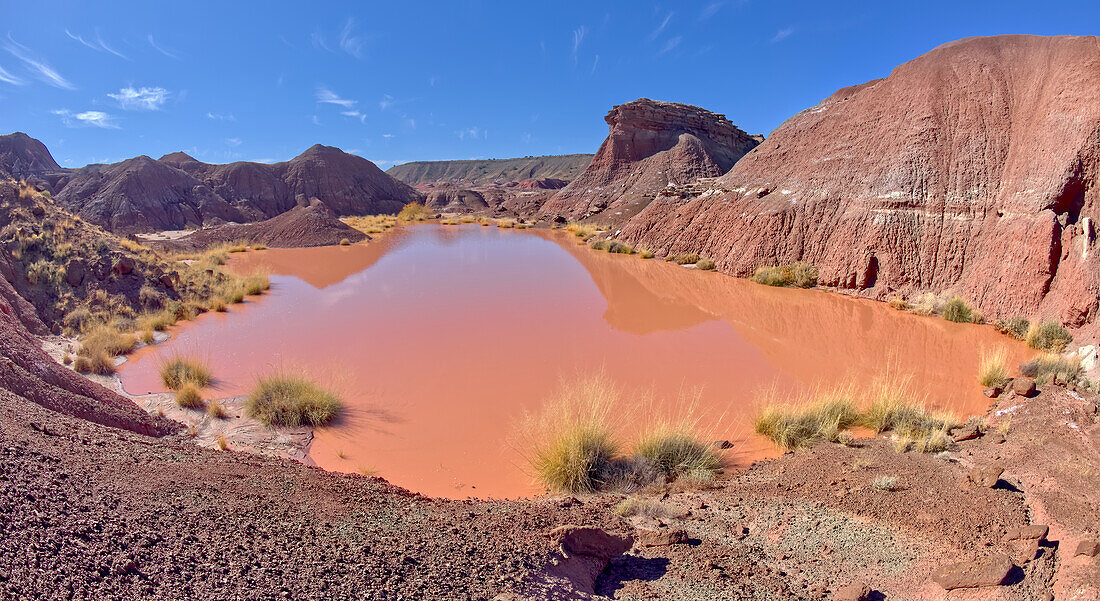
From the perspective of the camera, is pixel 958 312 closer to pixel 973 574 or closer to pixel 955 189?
pixel 955 189

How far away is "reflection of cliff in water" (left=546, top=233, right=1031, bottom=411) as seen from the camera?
893cm

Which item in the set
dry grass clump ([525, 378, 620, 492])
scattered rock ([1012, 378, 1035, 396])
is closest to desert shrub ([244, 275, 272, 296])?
dry grass clump ([525, 378, 620, 492])

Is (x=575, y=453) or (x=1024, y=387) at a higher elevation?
(x=1024, y=387)

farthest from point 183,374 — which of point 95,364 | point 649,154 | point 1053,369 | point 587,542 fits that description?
point 649,154

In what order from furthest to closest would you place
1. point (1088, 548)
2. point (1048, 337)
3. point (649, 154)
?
point (649, 154), point (1048, 337), point (1088, 548)

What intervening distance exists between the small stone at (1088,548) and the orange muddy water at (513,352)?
2808mm

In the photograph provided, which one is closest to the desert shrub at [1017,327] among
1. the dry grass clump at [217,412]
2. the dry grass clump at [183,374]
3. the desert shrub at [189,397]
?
the dry grass clump at [217,412]

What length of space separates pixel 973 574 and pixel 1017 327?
1006 cm

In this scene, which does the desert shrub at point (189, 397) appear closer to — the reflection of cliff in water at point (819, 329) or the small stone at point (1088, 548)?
the reflection of cliff in water at point (819, 329)

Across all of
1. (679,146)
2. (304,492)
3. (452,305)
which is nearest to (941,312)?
(452,305)

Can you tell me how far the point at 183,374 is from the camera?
7.73 m

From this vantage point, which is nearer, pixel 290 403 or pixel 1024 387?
pixel 290 403

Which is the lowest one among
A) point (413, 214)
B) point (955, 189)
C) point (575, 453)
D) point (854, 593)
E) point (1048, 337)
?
point (854, 593)

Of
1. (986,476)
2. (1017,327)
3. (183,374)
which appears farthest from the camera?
(1017,327)
